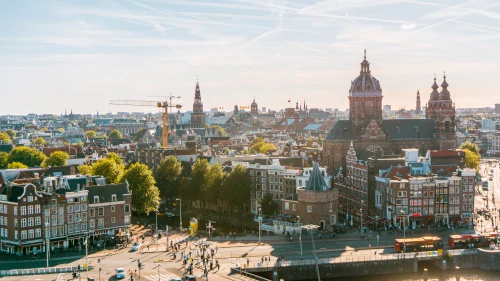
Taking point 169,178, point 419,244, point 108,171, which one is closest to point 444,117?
point 169,178

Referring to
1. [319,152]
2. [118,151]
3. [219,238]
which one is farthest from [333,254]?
[118,151]

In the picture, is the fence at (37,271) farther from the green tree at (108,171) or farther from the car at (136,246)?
the green tree at (108,171)

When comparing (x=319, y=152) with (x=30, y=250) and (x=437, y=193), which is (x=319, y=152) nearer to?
(x=437, y=193)

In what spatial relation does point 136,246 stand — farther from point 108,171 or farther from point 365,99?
point 365,99

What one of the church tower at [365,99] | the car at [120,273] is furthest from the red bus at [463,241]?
the church tower at [365,99]

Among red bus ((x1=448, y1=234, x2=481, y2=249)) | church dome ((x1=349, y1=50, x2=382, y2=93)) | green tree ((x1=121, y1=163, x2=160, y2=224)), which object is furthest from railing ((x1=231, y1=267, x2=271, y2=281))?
church dome ((x1=349, y1=50, x2=382, y2=93))
